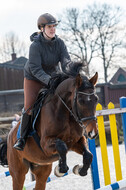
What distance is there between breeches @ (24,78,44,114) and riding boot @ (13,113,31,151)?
0.11 metres

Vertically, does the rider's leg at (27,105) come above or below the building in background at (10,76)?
above

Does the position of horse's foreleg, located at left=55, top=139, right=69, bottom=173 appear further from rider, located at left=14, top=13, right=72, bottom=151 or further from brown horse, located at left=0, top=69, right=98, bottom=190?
rider, located at left=14, top=13, right=72, bottom=151

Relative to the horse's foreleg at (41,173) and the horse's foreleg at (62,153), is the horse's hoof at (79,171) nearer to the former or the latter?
the horse's foreleg at (62,153)

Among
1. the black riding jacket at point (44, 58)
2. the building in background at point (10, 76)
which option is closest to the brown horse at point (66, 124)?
the black riding jacket at point (44, 58)

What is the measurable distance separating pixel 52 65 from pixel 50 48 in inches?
10.3

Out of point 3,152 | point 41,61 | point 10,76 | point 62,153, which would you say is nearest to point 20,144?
point 62,153

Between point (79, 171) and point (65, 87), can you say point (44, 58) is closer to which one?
point (65, 87)

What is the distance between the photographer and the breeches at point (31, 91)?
4.57m

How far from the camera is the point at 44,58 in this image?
4484 millimetres

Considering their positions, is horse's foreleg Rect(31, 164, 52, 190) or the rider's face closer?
the rider's face

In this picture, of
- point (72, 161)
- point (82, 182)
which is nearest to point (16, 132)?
point (82, 182)

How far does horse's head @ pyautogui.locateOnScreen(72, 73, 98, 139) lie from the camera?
3.54 meters

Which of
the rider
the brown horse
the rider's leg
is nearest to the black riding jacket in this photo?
the rider

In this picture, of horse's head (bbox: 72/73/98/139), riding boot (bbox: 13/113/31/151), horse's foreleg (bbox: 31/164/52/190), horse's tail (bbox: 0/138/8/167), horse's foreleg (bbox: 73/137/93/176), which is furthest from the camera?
horse's tail (bbox: 0/138/8/167)
